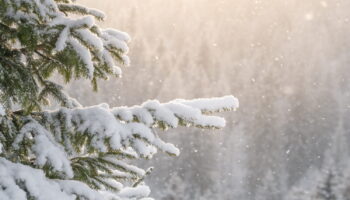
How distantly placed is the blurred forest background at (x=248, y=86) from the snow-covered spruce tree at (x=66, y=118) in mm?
42956

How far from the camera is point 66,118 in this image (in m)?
2.61

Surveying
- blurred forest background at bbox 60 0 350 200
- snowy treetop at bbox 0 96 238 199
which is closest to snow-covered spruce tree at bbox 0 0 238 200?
snowy treetop at bbox 0 96 238 199

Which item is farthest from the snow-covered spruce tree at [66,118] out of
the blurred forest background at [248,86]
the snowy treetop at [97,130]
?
the blurred forest background at [248,86]

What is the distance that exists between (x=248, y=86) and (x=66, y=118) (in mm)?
53985

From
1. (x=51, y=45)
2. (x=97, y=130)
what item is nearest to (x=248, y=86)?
(x=51, y=45)

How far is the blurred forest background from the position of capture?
4697 cm

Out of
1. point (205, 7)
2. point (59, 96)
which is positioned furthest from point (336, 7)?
point (59, 96)

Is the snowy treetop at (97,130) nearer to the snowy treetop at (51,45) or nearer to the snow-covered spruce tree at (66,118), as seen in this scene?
the snow-covered spruce tree at (66,118)

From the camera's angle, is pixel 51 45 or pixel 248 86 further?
pixel 248 86

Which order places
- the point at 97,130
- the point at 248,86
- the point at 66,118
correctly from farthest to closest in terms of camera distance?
the point at 248,86 < the point at 66,118 < the point at 97,130

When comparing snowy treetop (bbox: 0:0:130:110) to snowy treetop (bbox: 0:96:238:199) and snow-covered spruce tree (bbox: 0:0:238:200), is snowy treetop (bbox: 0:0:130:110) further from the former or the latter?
snowy treetop (bbox: 0:96:238:199)

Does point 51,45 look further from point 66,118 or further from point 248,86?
point 248,86

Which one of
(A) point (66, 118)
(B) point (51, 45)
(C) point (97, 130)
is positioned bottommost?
(C) point (97, 130)

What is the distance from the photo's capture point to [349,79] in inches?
2165
